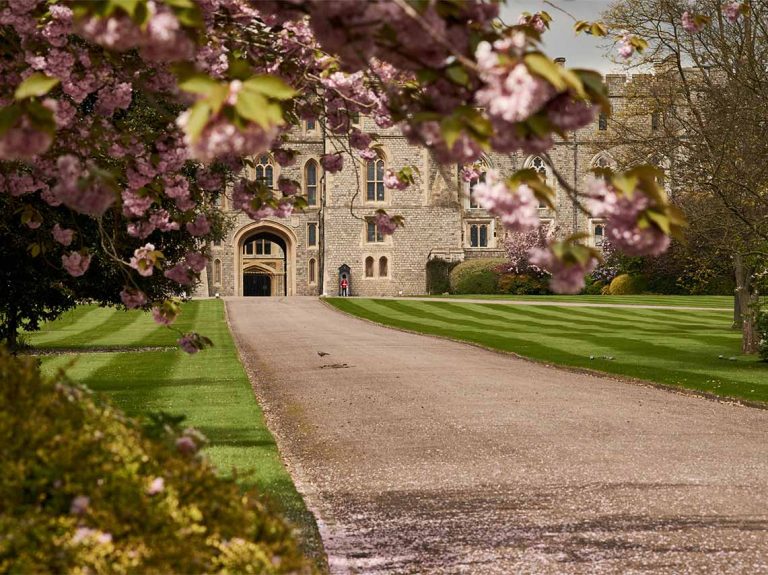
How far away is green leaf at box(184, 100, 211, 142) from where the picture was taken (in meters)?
2.72

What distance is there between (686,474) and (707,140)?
9542 mm

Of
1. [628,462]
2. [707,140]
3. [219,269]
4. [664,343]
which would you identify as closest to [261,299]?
[219,269]

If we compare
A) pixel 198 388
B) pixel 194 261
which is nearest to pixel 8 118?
pixel 194 261

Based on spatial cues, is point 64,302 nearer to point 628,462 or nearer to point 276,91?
point 628,462

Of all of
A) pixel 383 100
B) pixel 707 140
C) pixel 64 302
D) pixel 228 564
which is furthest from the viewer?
pixel 64 302

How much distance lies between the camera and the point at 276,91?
2.87 meters

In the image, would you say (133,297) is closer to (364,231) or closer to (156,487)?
(156,487)

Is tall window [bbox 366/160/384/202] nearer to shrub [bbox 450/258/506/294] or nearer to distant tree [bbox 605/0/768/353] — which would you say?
shrub [bbox 450/258/506/294]

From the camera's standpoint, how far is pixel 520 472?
29.6ft

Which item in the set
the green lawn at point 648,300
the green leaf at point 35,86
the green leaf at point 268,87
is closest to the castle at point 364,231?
the green lawn at point 648,300

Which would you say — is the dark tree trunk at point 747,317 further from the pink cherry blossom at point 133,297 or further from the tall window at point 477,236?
the tall window at point 477,236

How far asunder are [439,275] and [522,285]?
7.10 meters

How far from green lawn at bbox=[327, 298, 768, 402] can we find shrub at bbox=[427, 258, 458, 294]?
13.1m

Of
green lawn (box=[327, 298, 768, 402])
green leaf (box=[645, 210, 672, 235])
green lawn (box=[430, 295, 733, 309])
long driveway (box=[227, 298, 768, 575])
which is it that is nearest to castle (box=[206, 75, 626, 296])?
green lawn (box=[430, 295, 733, 309])
